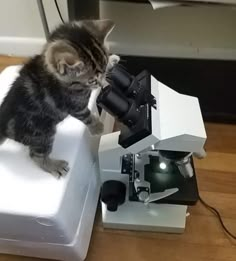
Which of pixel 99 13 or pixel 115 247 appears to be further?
pixel 99 13

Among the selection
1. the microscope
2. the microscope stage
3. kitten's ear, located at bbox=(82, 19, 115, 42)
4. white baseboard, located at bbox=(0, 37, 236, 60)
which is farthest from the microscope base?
white baseboard, located at bbox=(0, 37, 236, 60)

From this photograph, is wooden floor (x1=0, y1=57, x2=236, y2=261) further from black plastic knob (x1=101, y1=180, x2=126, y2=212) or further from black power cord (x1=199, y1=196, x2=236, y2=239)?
black plastic knob (x1=101, y1=180, x2=126, y2=212)

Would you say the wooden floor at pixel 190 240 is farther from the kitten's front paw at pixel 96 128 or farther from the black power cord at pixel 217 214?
the kitten's front paw at pixel 96 128

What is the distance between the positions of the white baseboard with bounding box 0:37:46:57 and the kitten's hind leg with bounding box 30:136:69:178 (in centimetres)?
103

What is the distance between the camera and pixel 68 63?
726 mm

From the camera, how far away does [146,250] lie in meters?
1.15

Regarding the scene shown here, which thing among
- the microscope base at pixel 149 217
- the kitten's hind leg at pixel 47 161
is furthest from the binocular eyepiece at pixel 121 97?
the microscope base at pixel 149 217

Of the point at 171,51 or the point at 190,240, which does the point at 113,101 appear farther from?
the point at 171,51

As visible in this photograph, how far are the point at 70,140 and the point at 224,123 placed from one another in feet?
2.48

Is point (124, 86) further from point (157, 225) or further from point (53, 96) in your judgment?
point (157, 225)

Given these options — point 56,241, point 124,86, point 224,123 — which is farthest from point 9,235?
point 224,123

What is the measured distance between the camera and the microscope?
0.83 meters

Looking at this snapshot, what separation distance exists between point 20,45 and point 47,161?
1.13 meters

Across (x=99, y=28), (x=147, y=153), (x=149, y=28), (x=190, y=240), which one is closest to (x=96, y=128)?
(x=147, y=153)
